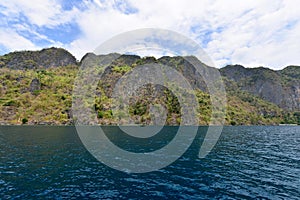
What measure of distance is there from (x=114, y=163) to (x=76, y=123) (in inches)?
6424

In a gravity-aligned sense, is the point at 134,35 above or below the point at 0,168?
above

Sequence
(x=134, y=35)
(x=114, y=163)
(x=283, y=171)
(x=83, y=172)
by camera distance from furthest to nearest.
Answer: (x=134, y=35) < (x=114, y=163) < (x=283, y=171) < (x=83, y=172)

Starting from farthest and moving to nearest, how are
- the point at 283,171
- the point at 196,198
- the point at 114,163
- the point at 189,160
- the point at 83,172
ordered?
the point at 189,160 < the point at 114,163 < the point at 283,171 < the point at 83,172 < the point at 196,198

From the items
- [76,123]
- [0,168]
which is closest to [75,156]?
[0,168]

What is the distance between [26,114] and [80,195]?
620 feet

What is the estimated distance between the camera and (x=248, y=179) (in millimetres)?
31328

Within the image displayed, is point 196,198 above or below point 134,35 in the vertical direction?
below

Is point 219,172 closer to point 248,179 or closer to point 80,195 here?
point 248,179

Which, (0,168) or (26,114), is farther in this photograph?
(26,114)

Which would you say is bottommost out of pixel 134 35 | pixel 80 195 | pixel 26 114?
pixel 80 195

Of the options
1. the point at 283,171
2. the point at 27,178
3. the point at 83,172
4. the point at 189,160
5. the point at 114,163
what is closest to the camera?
the point at 27,178

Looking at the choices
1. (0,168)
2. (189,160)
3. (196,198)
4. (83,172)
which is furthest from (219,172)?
(0,168)

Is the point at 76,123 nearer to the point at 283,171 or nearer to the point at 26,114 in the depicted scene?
the point at 26,114

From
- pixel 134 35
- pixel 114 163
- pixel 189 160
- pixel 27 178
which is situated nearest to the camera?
pixel 27 178
